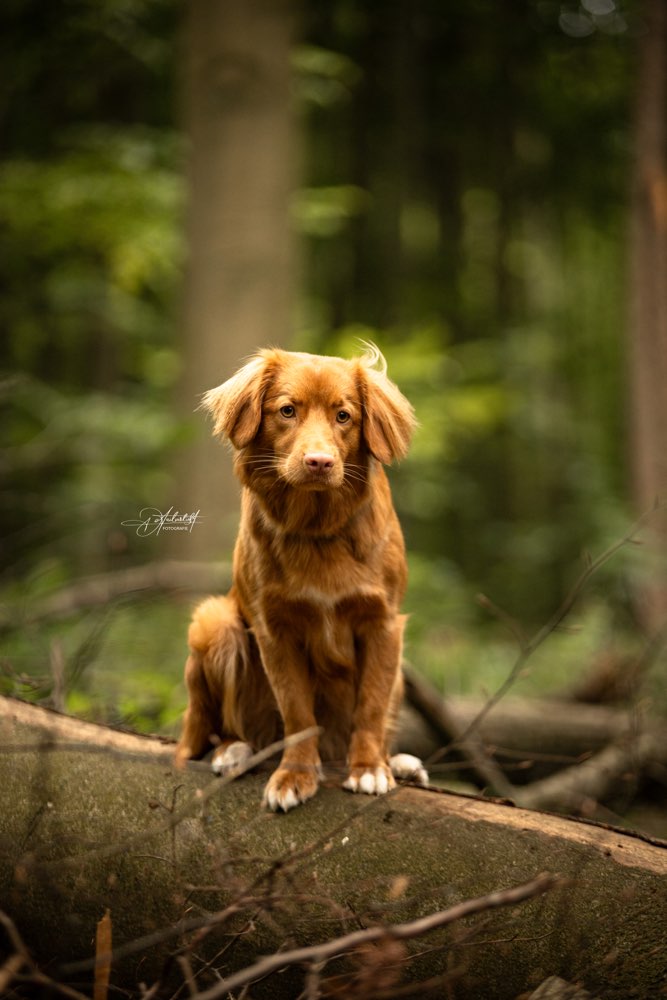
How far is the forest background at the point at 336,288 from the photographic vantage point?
7.62 m

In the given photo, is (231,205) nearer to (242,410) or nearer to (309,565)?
(242,410)

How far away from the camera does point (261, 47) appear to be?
8102 mm

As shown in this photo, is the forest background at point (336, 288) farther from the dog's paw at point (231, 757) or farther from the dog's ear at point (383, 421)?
the dog's ear at point (383, 421)

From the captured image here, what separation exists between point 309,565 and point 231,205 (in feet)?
18.0

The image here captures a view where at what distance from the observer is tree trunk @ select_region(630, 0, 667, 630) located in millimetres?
10297

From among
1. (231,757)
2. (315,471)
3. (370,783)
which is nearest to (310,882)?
(370,783)

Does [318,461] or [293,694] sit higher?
[318,461]

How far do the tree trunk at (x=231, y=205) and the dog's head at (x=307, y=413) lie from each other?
413 centimetres

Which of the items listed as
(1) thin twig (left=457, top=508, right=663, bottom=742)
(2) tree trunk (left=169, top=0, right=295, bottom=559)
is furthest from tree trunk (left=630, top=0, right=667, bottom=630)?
(1) thin twig (left=457, top=508, right=663, bottom=742)

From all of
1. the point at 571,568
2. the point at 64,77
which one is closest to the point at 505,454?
the point at 571,568

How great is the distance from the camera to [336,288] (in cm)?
1803
